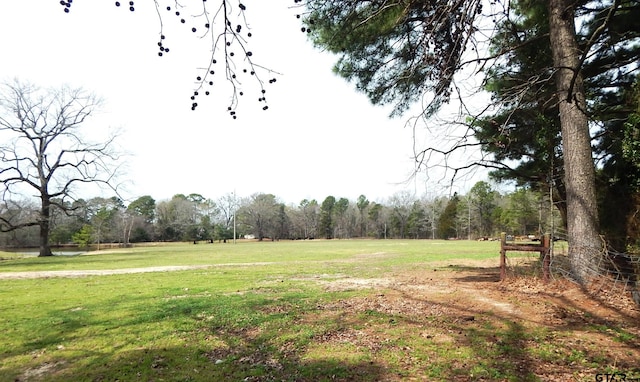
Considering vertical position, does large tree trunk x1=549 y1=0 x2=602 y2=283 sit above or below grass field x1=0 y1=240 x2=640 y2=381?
above

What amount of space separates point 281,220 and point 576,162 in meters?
82.3

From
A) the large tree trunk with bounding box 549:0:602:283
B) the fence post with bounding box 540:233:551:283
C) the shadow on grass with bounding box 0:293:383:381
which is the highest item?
the large tree trunk with bounding box 549:0:602:283

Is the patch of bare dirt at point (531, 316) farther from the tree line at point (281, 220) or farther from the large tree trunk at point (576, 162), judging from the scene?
the tree line at point (281, 220)

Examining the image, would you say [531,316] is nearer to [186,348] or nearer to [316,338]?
[316,338]

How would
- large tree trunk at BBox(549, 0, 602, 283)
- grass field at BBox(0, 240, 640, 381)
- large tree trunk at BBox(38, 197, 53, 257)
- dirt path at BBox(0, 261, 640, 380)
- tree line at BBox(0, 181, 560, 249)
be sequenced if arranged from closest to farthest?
grass field at BBox(0, 240, 640, 381), dirt path at BBox(0, 261, 640, 380), large tree trunk at BBox(549, 0, 602, 283), large tree trunk at BBox(38, 197, 53, 257), tree line at BBox(0, 181, 560, 249)

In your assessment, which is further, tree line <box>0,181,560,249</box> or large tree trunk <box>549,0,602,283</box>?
tree line <box>0,181,560,249</box>

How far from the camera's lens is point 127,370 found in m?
4.06

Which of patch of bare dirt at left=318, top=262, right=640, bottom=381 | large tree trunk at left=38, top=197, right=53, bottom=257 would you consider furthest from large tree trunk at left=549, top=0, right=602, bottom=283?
large tree trunk at left=38, top=197, right=53, bottom=257

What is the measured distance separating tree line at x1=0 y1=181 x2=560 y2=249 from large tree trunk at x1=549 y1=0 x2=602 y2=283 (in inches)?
1362

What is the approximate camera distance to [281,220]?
87125 mm

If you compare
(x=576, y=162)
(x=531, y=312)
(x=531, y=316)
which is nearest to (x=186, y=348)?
(x=531, y=316)

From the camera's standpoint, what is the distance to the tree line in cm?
5322

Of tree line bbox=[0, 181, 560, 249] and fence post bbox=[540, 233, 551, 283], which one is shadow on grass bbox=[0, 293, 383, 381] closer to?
fence post bbox=[540, 233, 551, 283]

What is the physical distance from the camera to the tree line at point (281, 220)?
53219 millimetres
